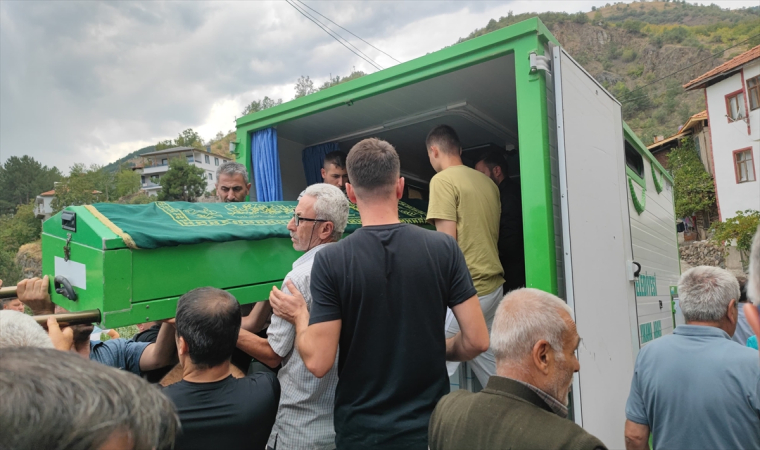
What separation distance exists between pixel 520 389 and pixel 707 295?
1.69m

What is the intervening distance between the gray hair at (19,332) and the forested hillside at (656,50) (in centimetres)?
5851

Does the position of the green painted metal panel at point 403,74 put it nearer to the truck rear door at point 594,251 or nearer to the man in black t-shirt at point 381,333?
the truck rear door at point 594,251

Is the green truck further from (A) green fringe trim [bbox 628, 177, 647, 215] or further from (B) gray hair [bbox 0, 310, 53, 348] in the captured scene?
(B) gray hair [bbox 0, 310, 53, 348]

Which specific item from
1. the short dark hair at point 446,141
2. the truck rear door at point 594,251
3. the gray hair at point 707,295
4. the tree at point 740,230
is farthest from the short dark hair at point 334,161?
the tree at point 740,230

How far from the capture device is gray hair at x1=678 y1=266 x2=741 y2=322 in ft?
7.93

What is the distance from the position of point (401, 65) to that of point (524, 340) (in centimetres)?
238

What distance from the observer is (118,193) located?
81.9m

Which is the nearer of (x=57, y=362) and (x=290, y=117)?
(x=57, y=362)

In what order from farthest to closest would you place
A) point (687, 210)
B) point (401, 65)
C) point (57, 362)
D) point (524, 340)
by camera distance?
point (687, 210)
point (401, 65)
point (524, 340)
point (57, 362)

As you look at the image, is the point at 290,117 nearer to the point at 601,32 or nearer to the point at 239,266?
the point at 239,266

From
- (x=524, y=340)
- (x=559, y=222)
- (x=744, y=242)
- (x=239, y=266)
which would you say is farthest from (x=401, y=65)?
(x=744, y=242)

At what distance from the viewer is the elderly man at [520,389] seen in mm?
1315

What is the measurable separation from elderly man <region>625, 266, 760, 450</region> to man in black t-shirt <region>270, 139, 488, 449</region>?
116cm

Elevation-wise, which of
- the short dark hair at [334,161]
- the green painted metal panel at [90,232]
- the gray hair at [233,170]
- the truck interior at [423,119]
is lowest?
the green painted metal panel at [90,232]
